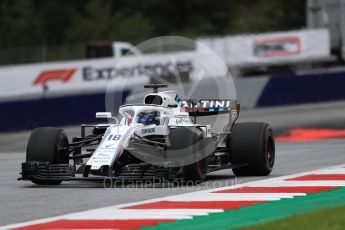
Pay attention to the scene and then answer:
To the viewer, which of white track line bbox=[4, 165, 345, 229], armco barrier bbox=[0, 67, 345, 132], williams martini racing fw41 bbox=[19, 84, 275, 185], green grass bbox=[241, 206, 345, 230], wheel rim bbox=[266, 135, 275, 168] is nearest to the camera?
green grass bbox=[241, 206, 345, 230]

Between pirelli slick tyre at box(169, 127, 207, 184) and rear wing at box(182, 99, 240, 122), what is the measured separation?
1.73 m

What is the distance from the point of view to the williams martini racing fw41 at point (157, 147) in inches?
518

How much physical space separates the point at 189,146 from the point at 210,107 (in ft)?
7.15

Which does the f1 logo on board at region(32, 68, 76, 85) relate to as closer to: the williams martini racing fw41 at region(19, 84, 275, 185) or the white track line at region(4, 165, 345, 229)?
the williams martini racing fw41 at region(19, 84, 275, 185)

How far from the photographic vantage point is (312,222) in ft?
30.9

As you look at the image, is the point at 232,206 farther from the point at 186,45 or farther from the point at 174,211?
the point at 186,45

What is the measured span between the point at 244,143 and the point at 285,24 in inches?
2085

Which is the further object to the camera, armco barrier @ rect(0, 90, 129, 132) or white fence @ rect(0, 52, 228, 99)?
white fence @ rect(0, 52, 228, 99)

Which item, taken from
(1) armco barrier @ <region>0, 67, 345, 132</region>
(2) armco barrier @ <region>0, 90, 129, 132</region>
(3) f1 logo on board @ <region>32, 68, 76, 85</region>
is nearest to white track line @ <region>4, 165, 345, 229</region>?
(2) armco barrier @ <region>0, 90, 129, 132</region>

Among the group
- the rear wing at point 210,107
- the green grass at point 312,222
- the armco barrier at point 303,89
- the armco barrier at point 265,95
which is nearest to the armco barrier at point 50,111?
the armco barrier at point 265,95

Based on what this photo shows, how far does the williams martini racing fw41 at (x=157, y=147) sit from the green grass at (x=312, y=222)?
3.46 m

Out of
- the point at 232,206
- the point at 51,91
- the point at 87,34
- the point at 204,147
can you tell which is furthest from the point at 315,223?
the point at 87,34

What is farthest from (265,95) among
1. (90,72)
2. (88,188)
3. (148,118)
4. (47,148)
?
(88,188)

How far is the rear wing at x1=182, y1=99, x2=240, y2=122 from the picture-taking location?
594 inches
